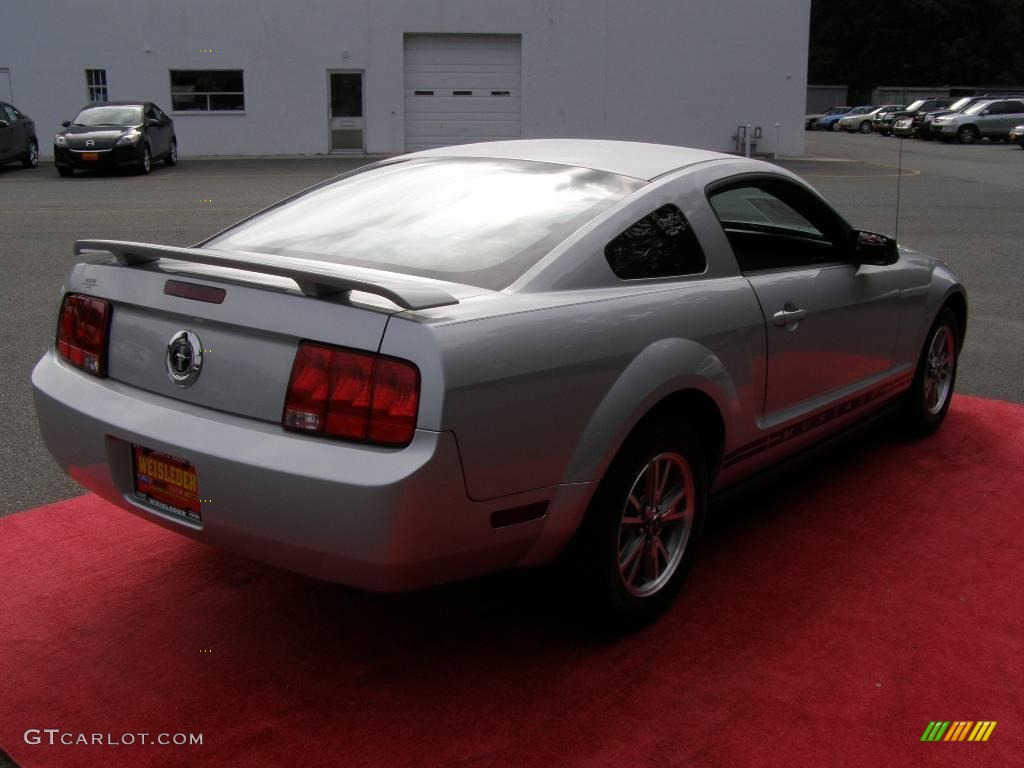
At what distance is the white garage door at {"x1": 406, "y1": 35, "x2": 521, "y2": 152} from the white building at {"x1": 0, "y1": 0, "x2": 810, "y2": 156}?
0.04 metres

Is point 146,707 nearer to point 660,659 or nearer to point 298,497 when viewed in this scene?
point 298,497

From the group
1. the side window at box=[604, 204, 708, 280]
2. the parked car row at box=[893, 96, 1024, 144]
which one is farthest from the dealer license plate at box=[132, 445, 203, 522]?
the parked car row at box=[893, 96, 1024, 144]

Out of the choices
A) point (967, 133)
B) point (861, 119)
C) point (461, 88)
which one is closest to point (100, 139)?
point (461, 88)

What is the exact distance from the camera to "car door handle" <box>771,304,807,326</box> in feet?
13.5

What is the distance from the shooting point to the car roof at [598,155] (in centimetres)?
403

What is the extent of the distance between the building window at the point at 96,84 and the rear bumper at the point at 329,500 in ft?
97.6

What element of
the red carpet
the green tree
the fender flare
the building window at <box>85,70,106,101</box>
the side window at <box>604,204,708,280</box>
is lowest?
the red carpet

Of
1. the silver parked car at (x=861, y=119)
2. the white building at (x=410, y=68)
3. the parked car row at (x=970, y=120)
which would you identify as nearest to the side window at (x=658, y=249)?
the white building at (x=410, y=68)

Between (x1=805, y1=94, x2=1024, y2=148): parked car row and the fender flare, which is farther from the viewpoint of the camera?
(x1=805, y1=94, x2=1024, y2=148): parked car row

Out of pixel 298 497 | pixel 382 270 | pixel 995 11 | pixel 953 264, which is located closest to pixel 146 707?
pixel 298 497

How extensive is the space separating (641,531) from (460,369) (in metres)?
1.08

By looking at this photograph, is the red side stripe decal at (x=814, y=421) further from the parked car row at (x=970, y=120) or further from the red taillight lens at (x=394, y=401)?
the parked car row at (x=970, y=120)

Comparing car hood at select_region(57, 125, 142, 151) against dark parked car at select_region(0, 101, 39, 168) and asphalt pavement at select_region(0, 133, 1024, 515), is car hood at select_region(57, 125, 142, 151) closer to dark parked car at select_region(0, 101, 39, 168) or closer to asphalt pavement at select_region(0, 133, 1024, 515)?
asphalt pavement at select_region(0, 133, 1024, 515)

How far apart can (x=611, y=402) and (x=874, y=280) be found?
207 centimetres
